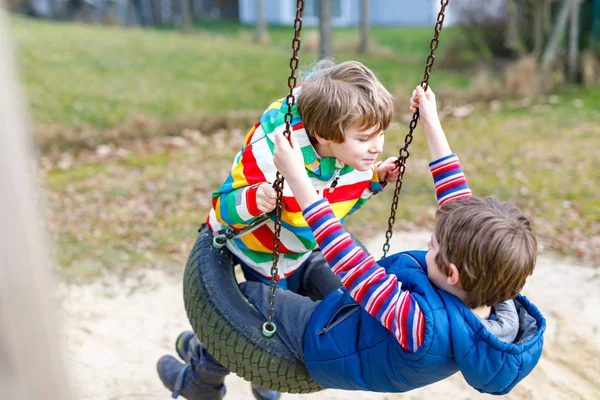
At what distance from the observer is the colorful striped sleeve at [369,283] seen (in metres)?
1.77

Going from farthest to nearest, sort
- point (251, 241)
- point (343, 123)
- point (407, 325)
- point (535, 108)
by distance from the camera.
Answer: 1. point (535, 108)
2. point (251, 241)
3. point (343, 123)
4. point (407, 325)

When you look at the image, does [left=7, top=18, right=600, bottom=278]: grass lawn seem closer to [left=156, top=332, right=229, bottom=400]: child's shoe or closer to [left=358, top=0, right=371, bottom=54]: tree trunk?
[left=358, top=0, right=371, bottom=54]: tree trunk

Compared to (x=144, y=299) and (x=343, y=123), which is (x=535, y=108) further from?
(x=343, y=123)

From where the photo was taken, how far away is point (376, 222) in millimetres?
5723

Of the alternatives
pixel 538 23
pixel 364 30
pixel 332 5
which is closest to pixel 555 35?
pixel 538 23

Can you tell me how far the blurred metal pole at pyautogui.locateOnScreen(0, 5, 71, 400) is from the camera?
3.04 feet

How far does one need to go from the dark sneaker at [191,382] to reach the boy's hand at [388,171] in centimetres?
115

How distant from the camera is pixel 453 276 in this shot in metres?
1.77

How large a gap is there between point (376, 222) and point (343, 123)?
12.3 ft

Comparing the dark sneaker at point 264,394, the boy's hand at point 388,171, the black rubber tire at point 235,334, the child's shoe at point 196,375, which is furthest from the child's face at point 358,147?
the dark sneaker at point 264,394

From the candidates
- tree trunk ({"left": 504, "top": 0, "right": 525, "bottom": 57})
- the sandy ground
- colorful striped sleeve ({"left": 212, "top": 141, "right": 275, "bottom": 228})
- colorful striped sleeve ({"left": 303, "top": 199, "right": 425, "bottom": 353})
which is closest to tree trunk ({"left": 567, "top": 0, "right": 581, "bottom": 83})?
tree trunk ({"left": 504, "top": 0, "right": 525, "bottom": 57})

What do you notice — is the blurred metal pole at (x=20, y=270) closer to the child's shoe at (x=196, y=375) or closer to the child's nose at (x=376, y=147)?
the child's nose at (x=376, y=147)

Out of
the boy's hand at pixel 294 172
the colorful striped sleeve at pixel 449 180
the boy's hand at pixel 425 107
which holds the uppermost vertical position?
the boy's hand at pixel 425 107

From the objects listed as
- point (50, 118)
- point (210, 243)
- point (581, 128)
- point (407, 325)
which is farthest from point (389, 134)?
point (407, 325)
